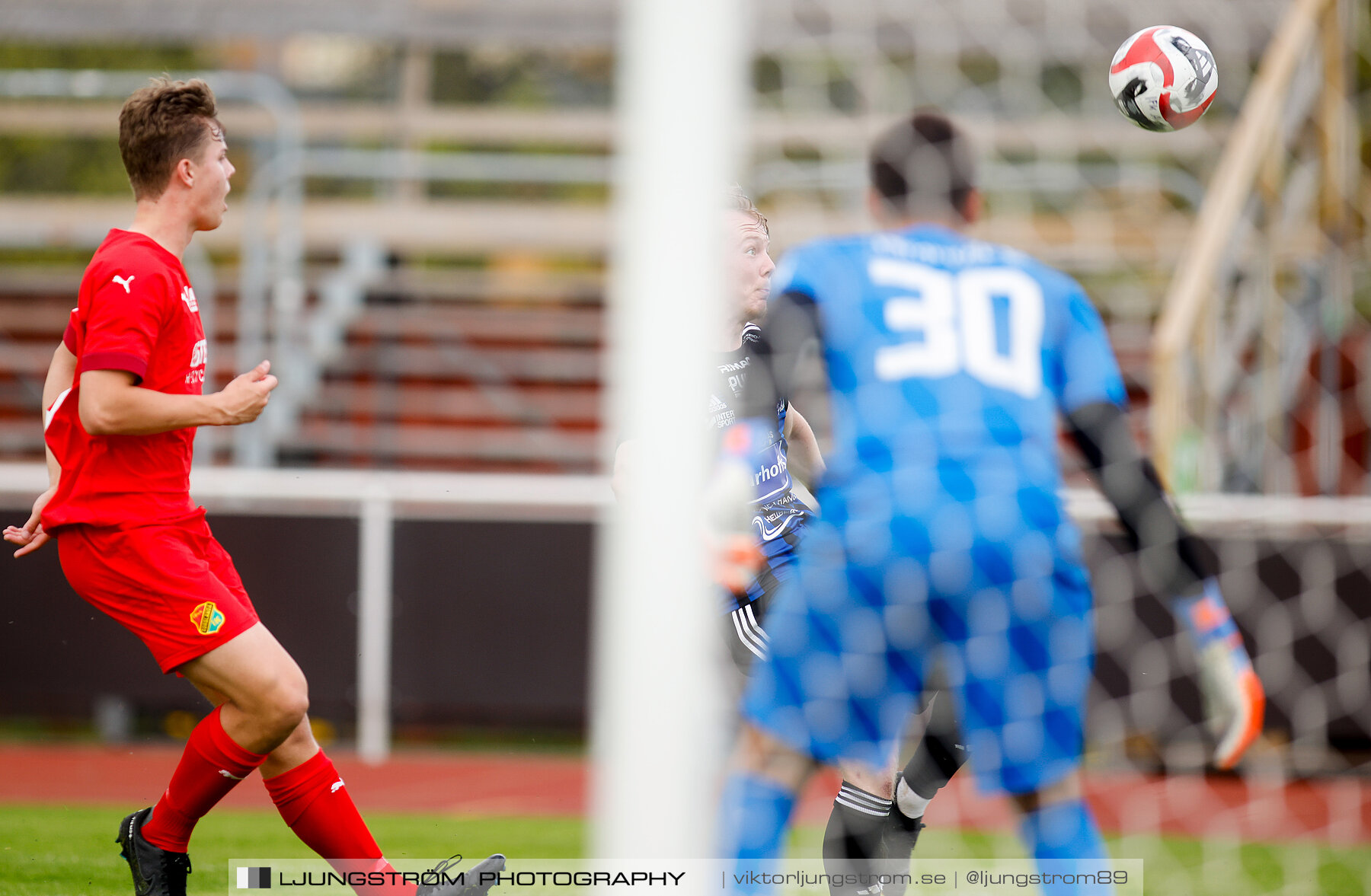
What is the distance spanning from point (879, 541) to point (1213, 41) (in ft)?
29.0

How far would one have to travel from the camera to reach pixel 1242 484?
8.09m

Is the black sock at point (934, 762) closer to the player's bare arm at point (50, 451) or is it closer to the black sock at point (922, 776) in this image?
the black sock at point (922, 776)

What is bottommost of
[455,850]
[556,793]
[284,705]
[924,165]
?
[556,793]

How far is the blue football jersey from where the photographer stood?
225 cm

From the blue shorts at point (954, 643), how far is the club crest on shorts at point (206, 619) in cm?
123

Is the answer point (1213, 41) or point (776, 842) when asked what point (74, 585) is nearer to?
point (776, 842)

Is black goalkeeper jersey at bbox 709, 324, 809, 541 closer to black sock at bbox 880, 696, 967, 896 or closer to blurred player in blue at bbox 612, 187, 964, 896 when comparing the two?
blurred player in blue at bbox 612, 187, 964, 896

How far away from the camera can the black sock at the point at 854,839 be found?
322 centimetres

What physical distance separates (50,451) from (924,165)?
2.02 metres

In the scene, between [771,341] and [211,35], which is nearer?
[771,341]

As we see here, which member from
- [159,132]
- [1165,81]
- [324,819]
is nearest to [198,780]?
[324,819]

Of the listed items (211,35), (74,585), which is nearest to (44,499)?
(74,585)

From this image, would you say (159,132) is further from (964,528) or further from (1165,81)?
(1165,81)

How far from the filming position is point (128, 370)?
2.68 meters
